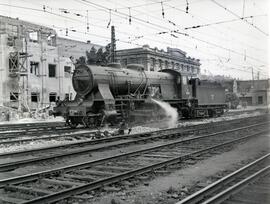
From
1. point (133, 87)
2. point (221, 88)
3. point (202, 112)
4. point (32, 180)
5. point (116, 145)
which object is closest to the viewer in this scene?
point (32, 180)

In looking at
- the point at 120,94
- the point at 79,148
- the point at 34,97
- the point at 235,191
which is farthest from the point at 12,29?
the point at 235,191

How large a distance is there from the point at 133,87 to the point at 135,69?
160cm

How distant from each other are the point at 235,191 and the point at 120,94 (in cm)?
1394

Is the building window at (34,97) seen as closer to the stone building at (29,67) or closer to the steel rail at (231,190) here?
the stone building at (29,67)

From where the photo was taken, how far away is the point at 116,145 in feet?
37.6

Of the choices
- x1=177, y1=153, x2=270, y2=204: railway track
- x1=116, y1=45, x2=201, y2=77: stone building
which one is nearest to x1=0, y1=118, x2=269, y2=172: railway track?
x1=177, y1=153, x2=270, y2=204: railway track

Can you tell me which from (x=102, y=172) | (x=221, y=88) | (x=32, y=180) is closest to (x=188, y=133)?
(x=102, y=172)

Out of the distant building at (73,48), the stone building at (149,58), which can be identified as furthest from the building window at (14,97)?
the stone building at (149,58)

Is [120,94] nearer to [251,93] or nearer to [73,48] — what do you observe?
[73,48]

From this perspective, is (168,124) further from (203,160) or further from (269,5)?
(269,5)

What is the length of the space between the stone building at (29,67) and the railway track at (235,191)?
82.0 feet

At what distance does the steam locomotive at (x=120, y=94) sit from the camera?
56.4 ft

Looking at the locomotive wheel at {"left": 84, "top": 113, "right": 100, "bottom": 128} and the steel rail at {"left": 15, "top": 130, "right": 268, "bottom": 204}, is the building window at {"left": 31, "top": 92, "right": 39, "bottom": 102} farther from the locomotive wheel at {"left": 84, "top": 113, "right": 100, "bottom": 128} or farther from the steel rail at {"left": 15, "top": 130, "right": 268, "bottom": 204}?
the steel rail at {"left": 15, "top": 130, "right": 268, "bottom": 204}

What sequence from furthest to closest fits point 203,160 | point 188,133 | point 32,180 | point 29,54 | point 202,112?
point 29,54
point 202,112
point 188,133
point 203,160
point 32,180
